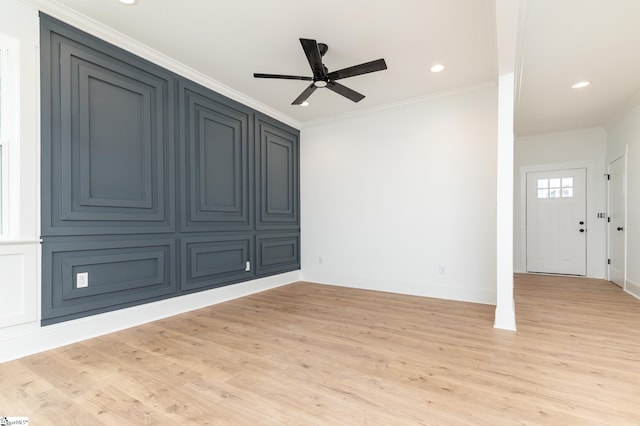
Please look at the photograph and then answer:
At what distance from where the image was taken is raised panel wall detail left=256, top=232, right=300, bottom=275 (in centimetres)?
451

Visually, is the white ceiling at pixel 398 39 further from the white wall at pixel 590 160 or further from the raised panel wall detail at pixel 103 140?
the white wall at pixel 590 160

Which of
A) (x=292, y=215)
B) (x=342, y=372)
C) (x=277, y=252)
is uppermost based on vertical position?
(x=292, y=215)

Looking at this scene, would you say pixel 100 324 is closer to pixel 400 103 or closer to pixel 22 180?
pixel 22 180

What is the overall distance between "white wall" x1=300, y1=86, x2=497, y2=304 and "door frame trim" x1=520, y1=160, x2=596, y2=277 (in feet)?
9.53

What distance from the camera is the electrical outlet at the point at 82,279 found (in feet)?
8.38

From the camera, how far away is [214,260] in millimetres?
3779

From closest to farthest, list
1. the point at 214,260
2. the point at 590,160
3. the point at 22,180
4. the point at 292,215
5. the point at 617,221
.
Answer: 1. the point at 22,180
2. the point at 214,260
3. the point at 617,221
4. the point at 292,215
5. the point at 590,160

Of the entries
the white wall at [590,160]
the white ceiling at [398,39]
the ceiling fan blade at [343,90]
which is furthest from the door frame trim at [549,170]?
Result: the ceiling fan blade at [343,90]

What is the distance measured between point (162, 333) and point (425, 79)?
157 inches

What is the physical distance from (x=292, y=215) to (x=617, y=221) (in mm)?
5269

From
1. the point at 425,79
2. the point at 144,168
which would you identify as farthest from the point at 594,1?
the point at 144,168

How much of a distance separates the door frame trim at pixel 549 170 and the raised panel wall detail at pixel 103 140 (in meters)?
6.29

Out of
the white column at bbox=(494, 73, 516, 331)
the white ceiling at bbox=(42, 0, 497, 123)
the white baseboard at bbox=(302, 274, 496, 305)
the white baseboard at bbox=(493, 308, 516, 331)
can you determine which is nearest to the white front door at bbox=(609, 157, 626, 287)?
the white baseboard at bbox=(302, 274, 496, 305)

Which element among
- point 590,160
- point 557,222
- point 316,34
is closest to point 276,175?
point 316,34
